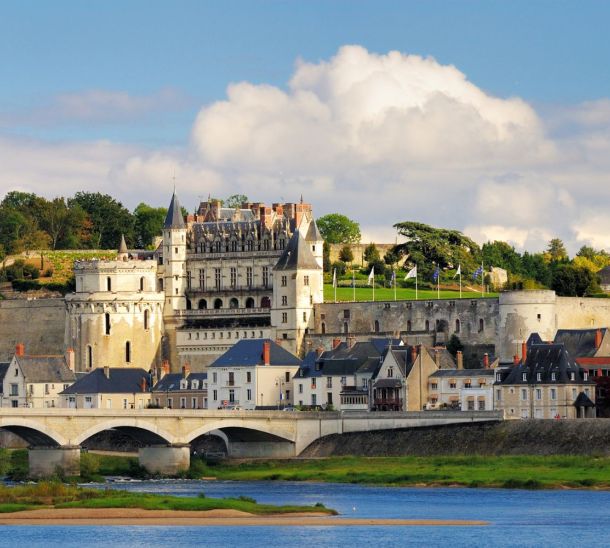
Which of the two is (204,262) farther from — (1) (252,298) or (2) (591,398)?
(2) (591,398)

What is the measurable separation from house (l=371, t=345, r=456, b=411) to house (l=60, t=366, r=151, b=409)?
15.7 meters

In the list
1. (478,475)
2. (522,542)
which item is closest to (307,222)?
(478,475)

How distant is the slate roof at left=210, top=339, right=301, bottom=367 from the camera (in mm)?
114562

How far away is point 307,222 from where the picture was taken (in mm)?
130875

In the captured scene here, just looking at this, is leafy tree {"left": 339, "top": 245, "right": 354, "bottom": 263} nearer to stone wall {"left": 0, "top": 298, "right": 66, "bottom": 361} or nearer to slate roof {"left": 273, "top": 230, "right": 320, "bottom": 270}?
stone wall {"left": 0, "top": 298, "right": 66, "bottom": 361}

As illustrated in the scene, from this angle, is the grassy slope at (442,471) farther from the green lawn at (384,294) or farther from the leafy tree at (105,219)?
the leafy tree at (105,219)

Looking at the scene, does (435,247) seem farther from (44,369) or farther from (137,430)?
(137,430)

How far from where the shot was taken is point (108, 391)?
116 m

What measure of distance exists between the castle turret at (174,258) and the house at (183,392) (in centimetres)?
1114

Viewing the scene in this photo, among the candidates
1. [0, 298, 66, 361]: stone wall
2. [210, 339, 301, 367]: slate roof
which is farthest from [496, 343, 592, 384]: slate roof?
[0, 298, 66, 361]: stone wall

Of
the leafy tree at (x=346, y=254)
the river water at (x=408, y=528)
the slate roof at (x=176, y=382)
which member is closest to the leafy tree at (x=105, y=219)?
the leafy tree at (x=346, y=254)

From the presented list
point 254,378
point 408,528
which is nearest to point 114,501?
point 408,528

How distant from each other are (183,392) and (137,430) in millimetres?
17619

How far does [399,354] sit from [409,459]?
1046cm
